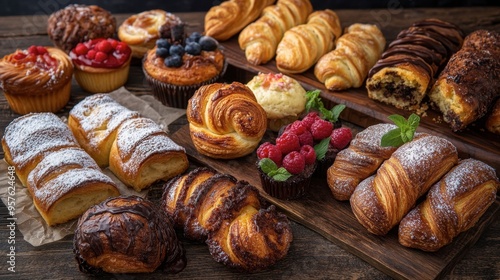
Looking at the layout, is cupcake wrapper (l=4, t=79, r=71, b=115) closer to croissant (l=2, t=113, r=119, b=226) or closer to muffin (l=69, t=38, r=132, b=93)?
muffin (l=69, t=38, r=132, b=93)

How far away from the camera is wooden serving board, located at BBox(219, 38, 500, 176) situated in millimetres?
4086

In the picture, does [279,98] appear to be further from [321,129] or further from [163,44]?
[163,44]

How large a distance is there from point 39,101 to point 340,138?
2.38 m

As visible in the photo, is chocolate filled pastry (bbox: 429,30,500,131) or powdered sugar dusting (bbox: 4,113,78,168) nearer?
powdered sugar dusting (bbox: 4,113,78,168)

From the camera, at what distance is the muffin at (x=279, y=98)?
4285mm

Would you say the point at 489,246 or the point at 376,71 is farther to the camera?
the point at 376,71

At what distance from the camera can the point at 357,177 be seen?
3.67 meters

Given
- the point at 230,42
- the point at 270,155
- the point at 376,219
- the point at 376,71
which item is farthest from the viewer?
the point at 230,42

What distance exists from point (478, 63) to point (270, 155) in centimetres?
176

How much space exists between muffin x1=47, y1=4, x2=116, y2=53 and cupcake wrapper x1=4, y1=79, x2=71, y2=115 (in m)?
0.58

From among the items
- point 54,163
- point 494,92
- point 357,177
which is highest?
point 494,92

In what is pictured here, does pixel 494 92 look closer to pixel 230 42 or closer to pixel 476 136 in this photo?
pixel 476 136

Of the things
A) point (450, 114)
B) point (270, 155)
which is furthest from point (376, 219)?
point (450, 114)

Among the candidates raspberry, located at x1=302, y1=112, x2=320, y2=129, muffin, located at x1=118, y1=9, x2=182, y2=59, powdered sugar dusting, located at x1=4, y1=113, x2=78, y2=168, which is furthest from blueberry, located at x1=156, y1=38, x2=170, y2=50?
raspberry, located at x1=302, y1=112, x2=320, y2=129
